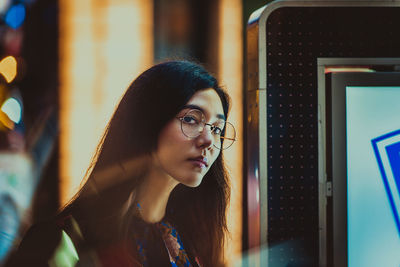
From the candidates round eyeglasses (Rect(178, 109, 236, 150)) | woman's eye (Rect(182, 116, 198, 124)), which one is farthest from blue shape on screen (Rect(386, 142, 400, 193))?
woman's eye (Rect(182, 116, 198, 124))

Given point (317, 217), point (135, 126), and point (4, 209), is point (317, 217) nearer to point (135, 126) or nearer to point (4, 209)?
point (135, 126)

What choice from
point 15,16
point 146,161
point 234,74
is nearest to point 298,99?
point 146,161

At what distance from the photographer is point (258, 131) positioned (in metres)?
1.84

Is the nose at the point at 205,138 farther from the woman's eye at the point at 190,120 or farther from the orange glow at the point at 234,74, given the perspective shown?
the orange glow at the point at 234,74

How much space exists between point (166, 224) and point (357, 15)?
108 centimetres

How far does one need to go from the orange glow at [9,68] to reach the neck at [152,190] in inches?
133

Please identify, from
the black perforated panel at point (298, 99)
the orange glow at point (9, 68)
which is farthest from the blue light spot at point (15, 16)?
the black perforated panel at point (298, 99)

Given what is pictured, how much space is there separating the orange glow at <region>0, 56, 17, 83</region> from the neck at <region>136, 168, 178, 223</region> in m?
3.39

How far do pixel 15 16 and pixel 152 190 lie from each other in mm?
3725

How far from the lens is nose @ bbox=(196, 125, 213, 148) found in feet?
4.88

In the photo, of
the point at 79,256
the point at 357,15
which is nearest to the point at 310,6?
the point at 357,15

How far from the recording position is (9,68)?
4555 millimetres

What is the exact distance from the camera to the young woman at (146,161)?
1.41 meters

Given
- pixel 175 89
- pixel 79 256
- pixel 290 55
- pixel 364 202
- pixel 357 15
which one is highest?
pixel 357 15
